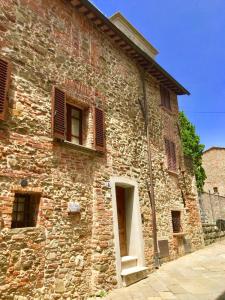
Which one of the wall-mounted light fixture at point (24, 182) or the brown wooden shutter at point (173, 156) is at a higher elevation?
the brown wooden shutter at point (173, 156)

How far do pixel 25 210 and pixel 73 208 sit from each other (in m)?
1.05

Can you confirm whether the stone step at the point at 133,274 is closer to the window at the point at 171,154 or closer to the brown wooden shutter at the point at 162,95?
the window at the point at 171,154

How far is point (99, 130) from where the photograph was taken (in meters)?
7.21

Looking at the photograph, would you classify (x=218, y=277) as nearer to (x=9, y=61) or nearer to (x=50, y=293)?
(x=50, y=293)

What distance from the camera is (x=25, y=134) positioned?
5.37 meters

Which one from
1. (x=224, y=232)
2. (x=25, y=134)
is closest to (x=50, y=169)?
(x=25, y=134)

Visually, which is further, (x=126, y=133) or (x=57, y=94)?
(x=126, y=133)

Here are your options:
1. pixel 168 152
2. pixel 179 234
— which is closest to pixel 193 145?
pixel 168 152

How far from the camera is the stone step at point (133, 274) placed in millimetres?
6539

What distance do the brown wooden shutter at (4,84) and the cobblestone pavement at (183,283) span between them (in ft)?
14.4

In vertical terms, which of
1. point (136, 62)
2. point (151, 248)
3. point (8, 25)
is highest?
point (136, 62)

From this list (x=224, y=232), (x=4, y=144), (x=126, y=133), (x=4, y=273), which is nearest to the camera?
(x=4, y=273)

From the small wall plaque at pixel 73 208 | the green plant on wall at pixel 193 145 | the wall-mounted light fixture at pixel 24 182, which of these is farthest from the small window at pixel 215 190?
the wall-mounted light fixture at pixel 24 182

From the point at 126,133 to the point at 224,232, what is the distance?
9154mm
